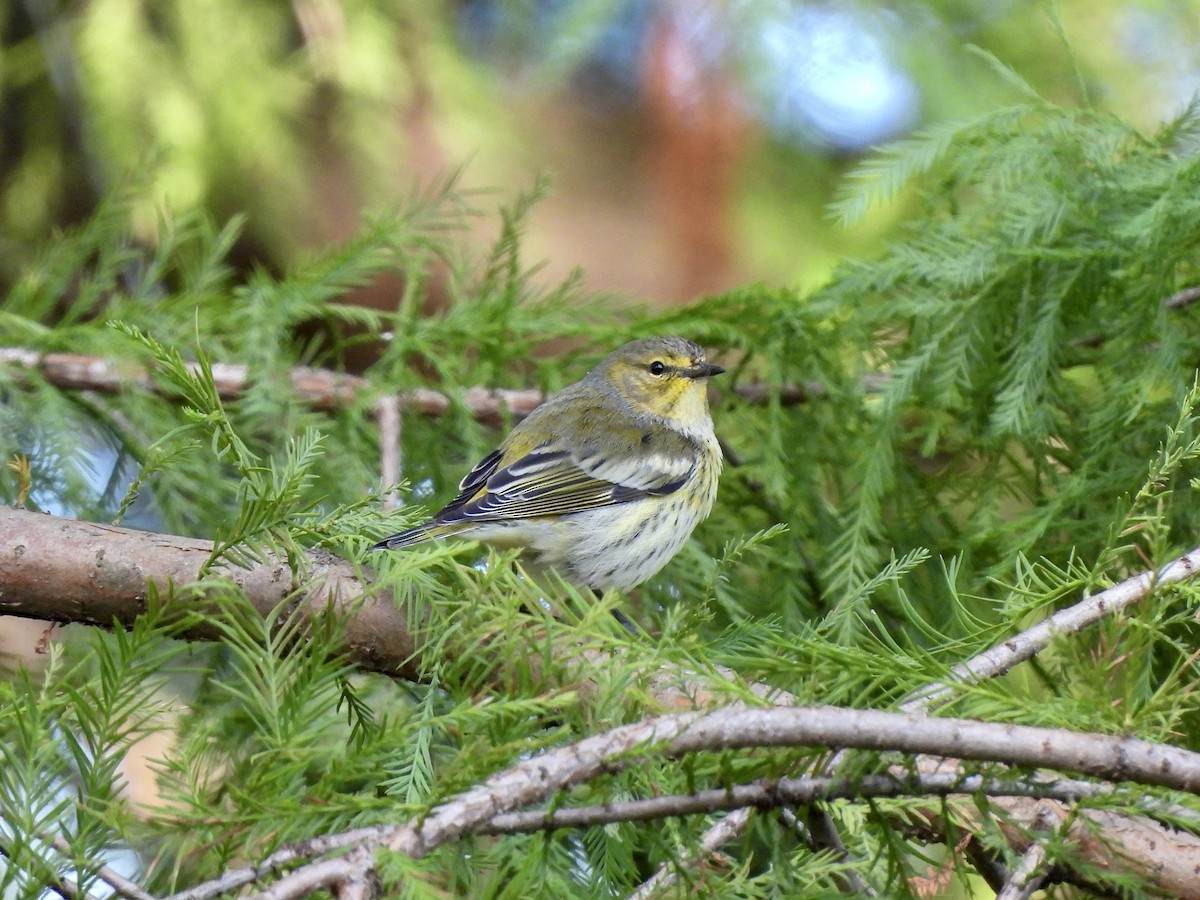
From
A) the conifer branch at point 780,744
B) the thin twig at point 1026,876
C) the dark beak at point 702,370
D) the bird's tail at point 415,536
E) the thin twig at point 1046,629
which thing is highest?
the conifer branch at point 780,744

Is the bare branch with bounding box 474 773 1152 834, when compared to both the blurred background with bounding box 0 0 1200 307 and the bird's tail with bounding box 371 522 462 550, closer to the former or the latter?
the bird's tail with bounding box 371 522 462 550

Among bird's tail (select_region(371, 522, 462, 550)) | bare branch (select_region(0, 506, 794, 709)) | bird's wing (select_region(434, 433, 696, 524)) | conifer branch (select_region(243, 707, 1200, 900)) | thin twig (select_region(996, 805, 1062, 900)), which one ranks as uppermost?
conifer branch (select_region(243, 707, 1200, 900))

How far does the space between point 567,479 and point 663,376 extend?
58 cm

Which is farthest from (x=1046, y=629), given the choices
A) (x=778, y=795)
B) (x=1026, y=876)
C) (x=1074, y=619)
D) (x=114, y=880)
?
(x=114, y=880)

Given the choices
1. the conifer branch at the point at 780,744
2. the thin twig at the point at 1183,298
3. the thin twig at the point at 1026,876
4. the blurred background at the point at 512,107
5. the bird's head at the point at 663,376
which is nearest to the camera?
the conifer branch at the point at 780,744

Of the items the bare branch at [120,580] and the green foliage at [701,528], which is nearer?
the green foliage at [701,528]

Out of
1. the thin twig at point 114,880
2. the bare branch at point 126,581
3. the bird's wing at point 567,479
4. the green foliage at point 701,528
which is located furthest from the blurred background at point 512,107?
the thin twig at point 114,880

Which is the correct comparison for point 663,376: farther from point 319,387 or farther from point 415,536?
point 415,536

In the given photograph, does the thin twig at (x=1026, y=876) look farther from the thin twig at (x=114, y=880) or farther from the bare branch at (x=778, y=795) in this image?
the thin twig at (x=114, y=880)

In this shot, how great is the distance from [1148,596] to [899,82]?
324 centimetres

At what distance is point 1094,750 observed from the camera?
1.25 metres

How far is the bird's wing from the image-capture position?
3.17 m

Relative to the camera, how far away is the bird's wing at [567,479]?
3.17 m

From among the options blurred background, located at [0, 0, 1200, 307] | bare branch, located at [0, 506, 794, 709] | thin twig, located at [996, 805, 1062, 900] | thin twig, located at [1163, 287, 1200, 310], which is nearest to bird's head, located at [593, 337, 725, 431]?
blurred background, located at [0, 0, 1200, 307]
